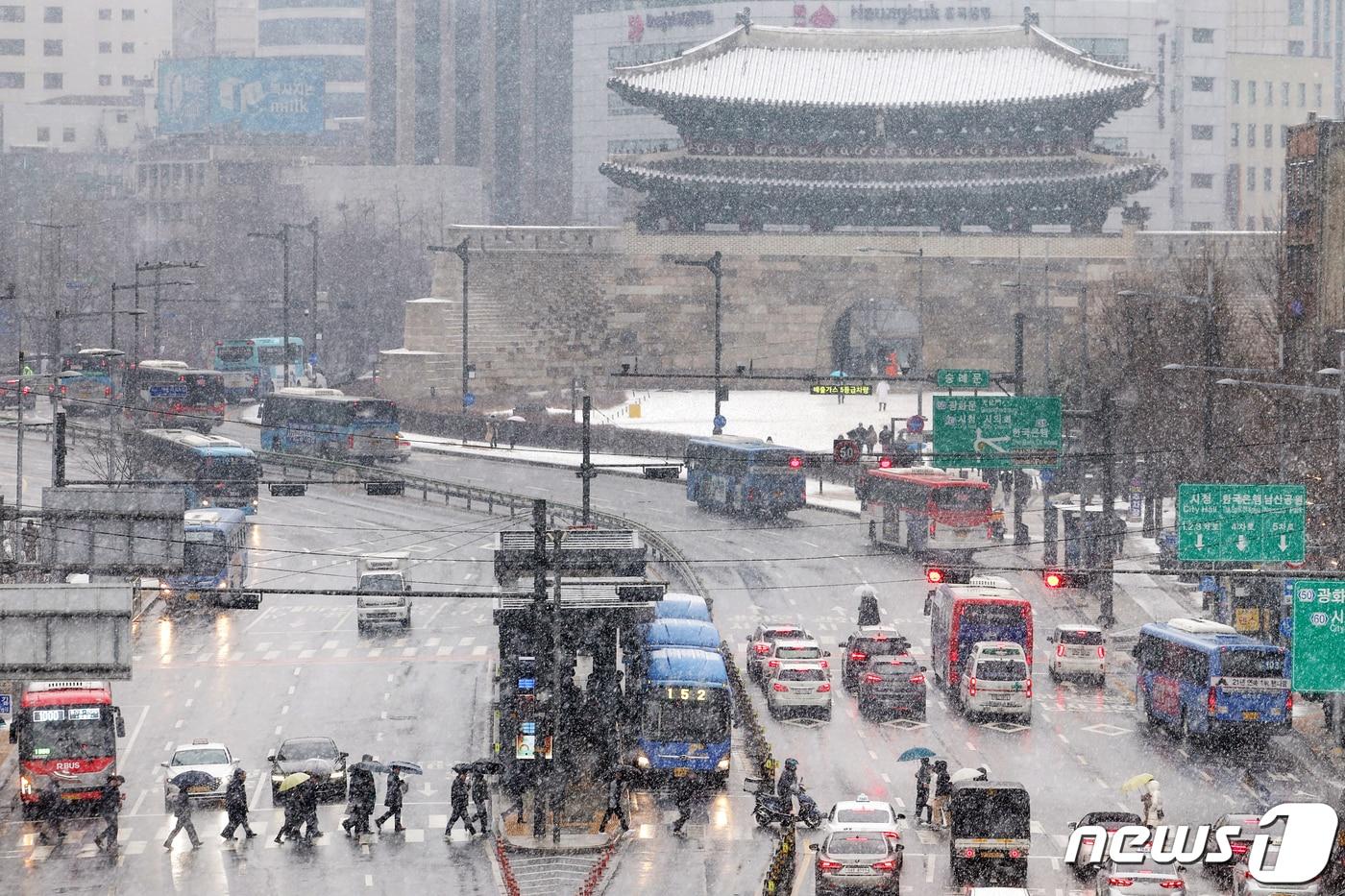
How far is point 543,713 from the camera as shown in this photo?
37.8 meters

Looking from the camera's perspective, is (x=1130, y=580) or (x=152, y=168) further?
(x=152, y=168)

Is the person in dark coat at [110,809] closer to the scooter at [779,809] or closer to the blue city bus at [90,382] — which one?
the scooter at [779,809]

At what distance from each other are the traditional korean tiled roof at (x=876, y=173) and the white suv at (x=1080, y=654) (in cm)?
5309

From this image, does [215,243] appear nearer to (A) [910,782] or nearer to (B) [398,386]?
(B) [398,386]

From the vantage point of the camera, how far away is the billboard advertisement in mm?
148500

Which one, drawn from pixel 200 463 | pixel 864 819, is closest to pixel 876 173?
pixel 200 463

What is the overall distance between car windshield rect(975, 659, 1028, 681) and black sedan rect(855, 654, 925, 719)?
55.7 inches

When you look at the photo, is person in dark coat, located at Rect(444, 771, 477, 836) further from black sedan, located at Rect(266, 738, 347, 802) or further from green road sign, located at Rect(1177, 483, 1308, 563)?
green road sign, located at Rect(1177, 483, 1308, 563)

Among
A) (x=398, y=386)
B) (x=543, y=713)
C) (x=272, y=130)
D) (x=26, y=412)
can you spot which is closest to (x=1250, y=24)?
(x=272, y=130)

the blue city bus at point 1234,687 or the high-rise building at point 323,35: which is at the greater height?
the high-rise building at point 323,35

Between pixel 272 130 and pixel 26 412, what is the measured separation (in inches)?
2507

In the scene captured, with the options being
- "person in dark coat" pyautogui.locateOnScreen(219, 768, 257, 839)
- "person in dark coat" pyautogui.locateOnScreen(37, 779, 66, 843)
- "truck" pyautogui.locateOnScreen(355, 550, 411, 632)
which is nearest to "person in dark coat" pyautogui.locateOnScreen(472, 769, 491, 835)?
"person in dark coat" pyautogui.locateOnScreen(219, 768, 257, 839)

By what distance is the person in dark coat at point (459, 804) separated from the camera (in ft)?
117

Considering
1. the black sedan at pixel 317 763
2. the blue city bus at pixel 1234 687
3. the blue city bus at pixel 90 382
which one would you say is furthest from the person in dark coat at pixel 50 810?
the blue city bus at pixel 90 382
